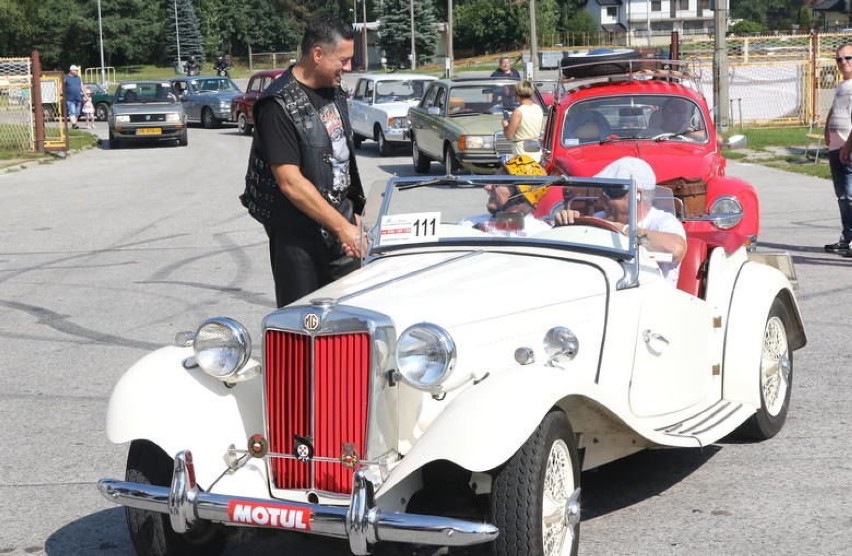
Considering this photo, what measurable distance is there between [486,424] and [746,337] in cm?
236

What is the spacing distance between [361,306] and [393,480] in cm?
72

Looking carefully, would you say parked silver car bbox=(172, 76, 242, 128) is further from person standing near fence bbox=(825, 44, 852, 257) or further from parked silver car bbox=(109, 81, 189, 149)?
person standing near fence bbox=(825, 44, 852, 257)

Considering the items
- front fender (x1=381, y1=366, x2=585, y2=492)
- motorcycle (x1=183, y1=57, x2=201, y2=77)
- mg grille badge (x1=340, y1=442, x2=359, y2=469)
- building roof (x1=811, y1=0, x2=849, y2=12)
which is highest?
building roof (x1=811, y1=0, x2=849, y2=12)

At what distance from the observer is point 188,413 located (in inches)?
185

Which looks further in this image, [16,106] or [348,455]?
[16,106]

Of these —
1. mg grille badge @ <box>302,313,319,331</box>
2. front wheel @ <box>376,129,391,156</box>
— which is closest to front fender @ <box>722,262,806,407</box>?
mg grille badge @ <box>302,313,319,331</box>

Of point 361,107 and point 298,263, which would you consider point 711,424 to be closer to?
point 298,263

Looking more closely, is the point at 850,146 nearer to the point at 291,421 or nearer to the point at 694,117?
the point at 694,117

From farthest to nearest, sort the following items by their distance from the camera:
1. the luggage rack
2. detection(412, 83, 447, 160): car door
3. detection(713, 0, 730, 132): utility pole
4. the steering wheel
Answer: detection(713, 0, 730, 132): utility pole → detection(412, 83, 447, 160): car door → the luggage rack → the steering wheel

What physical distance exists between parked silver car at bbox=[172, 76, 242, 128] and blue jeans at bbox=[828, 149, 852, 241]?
26750 millimetres

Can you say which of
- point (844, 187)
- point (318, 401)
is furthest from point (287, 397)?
point (844, 187)

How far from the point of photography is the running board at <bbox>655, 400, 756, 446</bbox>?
5.28 meters

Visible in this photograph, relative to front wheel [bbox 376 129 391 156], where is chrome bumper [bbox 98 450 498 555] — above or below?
below

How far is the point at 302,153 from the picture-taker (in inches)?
229
